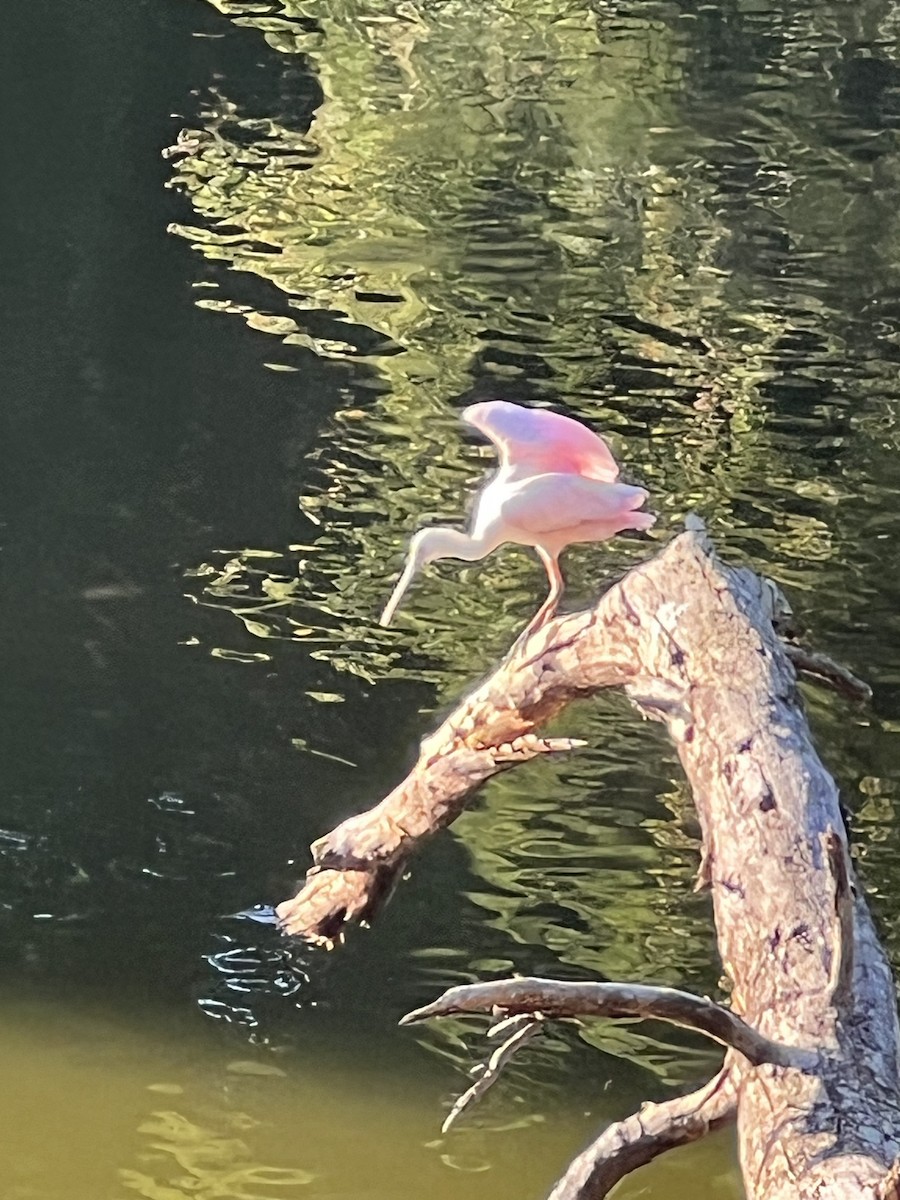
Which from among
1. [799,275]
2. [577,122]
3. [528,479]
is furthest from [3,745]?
[577,122]

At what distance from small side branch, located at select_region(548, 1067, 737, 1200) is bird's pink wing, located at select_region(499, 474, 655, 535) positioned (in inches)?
34.5

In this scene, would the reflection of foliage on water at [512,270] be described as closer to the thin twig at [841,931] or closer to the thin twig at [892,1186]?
the thin twig at [841,931]

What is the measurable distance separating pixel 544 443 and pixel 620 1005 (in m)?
1.05

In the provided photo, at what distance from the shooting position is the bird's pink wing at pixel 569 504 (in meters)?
2.46

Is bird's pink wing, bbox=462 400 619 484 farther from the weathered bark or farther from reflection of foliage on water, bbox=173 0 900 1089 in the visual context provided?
reflection of foliage on water, bbox=173 0 900 1089

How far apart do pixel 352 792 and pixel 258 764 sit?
297 millimetres

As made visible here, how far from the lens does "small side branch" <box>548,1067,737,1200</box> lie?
187cm

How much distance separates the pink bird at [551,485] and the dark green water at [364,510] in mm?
1548

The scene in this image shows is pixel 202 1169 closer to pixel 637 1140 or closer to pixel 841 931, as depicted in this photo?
pixel 637 1140

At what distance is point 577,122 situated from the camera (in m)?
9.78

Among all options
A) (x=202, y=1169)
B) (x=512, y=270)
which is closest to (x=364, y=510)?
(x=512, y=270)

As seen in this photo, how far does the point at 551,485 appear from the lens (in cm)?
245

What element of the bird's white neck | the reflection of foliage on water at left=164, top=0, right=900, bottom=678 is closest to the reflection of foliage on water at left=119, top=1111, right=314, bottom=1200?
the bird's white neck

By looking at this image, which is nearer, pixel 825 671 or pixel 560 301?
pixel 825 671
